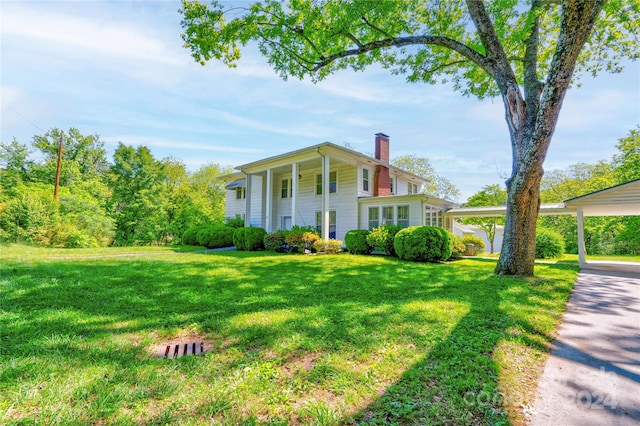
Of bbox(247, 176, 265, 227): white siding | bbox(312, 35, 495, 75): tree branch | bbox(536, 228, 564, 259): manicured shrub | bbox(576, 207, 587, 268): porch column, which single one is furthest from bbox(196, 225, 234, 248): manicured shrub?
bbox(536, 228, 564, 259): manicured shrub

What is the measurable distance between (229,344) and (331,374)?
3.78ft

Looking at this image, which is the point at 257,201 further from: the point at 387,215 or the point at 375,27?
the point at 375,27

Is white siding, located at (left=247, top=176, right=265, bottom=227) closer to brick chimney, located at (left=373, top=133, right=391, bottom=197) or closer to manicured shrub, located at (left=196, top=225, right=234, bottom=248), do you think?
manicured shrub, located at (left=196, top=225, right=234, bottom=248)

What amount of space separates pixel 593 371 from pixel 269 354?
9.72ft

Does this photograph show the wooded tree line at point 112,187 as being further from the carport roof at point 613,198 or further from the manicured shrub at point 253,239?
the carport roof at point 613,198

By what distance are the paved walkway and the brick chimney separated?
11.8 meters

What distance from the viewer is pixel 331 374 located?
2242mm

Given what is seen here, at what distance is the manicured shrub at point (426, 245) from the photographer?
10.6 metres

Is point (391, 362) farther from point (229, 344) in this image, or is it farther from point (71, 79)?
point (71, 79)

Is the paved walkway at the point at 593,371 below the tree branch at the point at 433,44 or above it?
below

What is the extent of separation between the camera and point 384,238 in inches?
484

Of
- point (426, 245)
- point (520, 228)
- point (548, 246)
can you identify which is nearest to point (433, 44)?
point (520, 228)

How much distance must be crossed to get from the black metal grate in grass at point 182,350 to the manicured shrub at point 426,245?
932 cm

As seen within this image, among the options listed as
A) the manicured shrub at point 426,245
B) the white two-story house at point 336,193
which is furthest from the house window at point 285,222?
the manicured shrub at point 426,245
